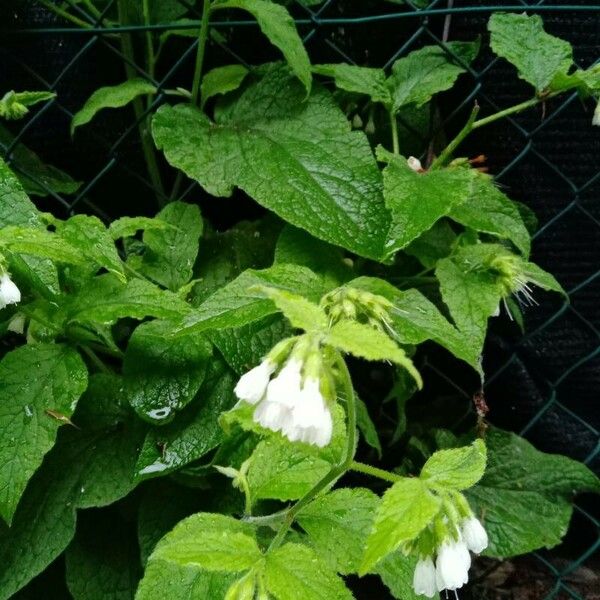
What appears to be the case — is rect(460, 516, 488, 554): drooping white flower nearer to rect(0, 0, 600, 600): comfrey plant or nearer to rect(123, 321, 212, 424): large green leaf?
rect(0, 0, 600, 600): comfrey plant

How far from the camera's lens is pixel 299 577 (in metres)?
0.66

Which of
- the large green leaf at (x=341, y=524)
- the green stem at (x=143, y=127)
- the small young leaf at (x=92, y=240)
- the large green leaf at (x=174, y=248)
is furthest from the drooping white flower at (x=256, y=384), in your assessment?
the green stem at (x=143, y=127)

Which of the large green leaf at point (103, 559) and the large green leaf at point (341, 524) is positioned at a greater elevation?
the large green leaf at point (341, 524)

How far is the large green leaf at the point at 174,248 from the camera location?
114 cm

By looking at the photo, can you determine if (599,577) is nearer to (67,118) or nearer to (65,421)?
(65,421)

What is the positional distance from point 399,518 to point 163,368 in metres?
0.48

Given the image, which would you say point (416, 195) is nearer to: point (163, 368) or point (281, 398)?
point (163, 368)

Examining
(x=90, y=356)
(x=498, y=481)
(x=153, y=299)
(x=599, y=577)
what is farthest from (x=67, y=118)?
(x=599, y=577)

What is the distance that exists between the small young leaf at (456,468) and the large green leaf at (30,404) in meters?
0.45

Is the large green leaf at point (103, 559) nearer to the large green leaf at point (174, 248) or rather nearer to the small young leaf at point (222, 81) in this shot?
the large green leaf at point (174, 248)

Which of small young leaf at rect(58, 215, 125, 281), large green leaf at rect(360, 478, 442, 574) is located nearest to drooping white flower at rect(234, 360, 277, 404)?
large green leaf at rect(360, 478, 442, 574)

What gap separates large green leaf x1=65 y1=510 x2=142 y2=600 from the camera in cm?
110

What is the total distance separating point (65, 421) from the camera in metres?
0.89

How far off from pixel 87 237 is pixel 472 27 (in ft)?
2.67
